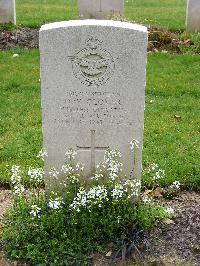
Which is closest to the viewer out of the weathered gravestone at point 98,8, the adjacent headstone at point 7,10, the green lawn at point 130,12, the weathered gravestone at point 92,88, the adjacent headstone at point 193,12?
the weathered gravestone at point 92,88

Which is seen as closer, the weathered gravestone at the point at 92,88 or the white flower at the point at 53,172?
the weathered gravestone at the point at 92,88

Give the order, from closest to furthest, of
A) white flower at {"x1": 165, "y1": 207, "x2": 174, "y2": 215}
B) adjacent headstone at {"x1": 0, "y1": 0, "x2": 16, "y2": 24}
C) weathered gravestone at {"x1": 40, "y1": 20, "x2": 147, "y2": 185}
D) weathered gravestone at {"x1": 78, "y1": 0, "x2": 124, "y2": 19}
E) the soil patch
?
weathered gravestone at {"x1": 40, "y1": 20, "x2": 147, "y2": 185} < white flower at {"x1": 165, "y1": 207, "x2": 174, "y2": 215} < the soil patch < adjacent headstone at {"x1": 0, "y1": 0, "x2": 16, "y2": 24} < weathered gravestone at {"x1": 78, "y1": 0, "x2": 124, "y2": 19}

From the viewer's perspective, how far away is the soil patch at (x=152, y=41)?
10.3m

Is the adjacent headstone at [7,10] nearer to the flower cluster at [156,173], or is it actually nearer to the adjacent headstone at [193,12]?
the adjacent headstone at [193,12]

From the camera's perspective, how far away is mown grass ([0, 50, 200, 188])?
5824 mm

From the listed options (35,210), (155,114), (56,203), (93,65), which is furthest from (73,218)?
(155,114)

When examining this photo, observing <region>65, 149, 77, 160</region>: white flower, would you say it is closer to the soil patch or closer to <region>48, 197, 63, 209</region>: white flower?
<region>48, 197, 63, 209</region>: white flower

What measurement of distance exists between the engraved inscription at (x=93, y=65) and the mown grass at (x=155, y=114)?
1.63m

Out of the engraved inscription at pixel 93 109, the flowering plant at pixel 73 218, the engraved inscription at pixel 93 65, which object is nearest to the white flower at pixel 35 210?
the flowering plant at pixel 73 218

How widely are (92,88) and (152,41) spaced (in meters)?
6.37

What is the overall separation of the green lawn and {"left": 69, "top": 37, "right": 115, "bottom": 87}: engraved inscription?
7881mm

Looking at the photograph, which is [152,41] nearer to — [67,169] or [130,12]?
[130,12]

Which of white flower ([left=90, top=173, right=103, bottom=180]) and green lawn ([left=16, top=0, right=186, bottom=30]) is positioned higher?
green lawn ([left=16, top=0, right=186, bottom=30])

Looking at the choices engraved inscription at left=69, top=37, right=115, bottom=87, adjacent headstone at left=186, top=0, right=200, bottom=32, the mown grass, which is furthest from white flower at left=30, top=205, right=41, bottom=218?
adjacent headstone at left=186, top=0, right=200, bottom=32
